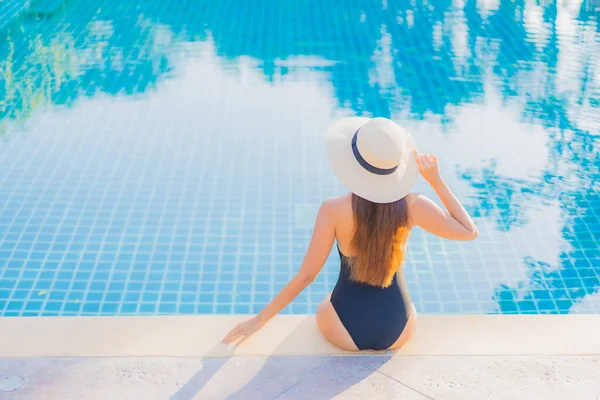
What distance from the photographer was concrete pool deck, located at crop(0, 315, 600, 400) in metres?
2.78

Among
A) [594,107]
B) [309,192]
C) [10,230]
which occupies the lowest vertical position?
[594,107]

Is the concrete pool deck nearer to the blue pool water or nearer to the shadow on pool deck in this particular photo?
the shadow on pool deck

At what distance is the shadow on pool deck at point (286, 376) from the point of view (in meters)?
2.76

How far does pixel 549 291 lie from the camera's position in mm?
4496

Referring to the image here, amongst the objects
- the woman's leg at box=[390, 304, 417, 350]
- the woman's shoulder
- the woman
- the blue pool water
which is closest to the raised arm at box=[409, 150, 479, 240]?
the woman

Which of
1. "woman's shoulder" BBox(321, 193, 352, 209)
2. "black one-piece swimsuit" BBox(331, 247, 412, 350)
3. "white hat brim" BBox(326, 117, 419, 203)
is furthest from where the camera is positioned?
"black one-piece swimsuit" BBox(331, 247, 412, 350)

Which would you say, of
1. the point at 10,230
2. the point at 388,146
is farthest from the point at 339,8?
the point at 388,146

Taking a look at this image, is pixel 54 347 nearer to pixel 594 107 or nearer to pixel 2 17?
pixel 594 107

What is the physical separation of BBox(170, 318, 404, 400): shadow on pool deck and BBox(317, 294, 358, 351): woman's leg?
59mm

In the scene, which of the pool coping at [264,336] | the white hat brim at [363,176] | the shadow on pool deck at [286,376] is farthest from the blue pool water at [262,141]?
the white hat brim at [363,176]

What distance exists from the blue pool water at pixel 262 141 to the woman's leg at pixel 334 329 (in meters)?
1.29

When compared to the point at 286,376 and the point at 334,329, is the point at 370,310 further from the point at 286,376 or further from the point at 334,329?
the point at 286,376

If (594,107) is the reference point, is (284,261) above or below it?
above

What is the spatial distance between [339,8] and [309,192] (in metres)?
5.04
